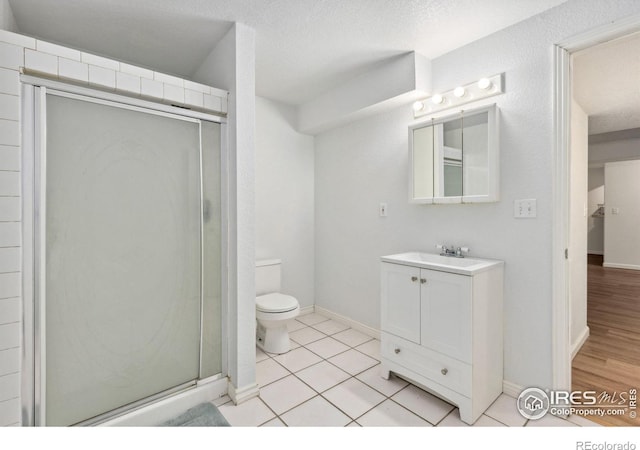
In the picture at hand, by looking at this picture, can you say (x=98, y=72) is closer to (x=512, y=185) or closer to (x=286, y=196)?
(x=286, y=196)

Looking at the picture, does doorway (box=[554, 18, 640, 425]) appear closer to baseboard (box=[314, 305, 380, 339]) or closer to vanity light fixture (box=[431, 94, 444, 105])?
vanity light fixture (box=[431, 94, 444, 105])

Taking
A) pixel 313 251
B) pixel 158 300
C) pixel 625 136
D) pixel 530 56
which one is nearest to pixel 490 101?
pixel 530 56

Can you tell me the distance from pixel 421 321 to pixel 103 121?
2122mm

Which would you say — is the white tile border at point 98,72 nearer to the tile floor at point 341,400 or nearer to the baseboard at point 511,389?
the tile floor at point 341,400

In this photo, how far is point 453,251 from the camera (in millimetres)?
2160

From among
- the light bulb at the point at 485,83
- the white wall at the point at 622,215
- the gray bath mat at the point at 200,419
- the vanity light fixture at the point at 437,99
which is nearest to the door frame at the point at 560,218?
the light bulb at the point at 485,83

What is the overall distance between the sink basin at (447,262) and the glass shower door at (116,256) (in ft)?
4.35

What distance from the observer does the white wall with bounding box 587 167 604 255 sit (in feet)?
22.9

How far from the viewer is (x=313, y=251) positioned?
11.5 ft

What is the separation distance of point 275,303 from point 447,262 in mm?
1364

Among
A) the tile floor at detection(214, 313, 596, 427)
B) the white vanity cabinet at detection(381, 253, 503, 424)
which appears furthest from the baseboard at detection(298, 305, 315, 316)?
the white vanity cabinet at detection(381, 253, 503, 424)

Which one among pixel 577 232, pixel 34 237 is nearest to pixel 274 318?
pixel 34 237

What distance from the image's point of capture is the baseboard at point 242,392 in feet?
6.12

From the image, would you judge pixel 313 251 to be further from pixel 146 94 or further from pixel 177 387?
pixel 146 94
